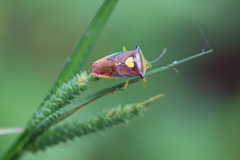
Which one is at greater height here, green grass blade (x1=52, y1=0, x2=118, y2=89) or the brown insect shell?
green grass blade (x1=52, y1=0, x2=118, y2=89)

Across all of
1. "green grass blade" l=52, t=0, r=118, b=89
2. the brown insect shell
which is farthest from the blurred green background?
"green grass blade" l=52, t=0, r=118, b=89

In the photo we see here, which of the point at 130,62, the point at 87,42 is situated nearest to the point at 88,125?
the point at 87,42

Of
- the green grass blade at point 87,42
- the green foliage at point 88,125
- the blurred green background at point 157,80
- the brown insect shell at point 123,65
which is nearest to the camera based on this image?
the green foliage at point 88,125

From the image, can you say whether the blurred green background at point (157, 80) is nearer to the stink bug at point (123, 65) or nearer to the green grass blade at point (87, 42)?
the stink bug at point (123, 65)

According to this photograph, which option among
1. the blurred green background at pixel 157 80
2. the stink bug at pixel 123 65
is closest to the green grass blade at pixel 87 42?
the stink bug at pixel 123 65

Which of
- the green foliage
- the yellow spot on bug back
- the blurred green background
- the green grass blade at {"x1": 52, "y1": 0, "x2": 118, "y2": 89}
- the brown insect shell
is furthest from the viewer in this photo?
the blurred green background

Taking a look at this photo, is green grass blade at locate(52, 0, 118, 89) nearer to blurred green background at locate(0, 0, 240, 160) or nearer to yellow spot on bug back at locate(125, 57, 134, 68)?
yellow spot on bug back at locate(125, 57, 134, 68)
